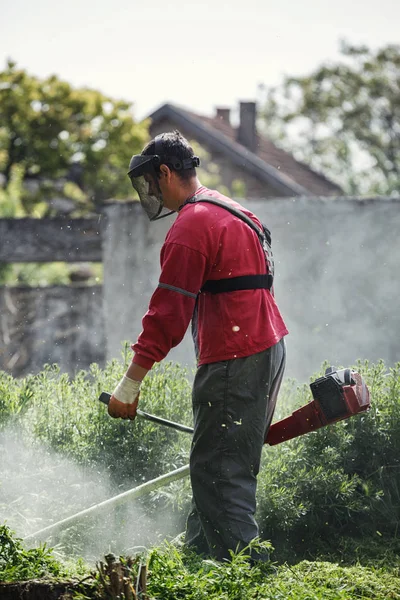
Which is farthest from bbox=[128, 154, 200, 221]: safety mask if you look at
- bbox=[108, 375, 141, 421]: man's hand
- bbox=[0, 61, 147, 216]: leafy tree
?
bbox=[0, 61, 147, 216]: leafy tree

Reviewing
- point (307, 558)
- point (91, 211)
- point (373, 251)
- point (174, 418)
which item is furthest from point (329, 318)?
point (91, 211)

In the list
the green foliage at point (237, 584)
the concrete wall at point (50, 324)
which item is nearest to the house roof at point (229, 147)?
the concrete wall at point (50, 324)

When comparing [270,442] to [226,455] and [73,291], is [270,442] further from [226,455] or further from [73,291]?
[73,291]

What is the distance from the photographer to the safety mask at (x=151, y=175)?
13.7ft

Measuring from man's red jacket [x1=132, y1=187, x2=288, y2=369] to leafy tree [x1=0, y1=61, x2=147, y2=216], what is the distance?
1212cm

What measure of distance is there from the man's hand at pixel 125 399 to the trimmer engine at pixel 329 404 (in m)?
0.78

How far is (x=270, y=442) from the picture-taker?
437 centimetres

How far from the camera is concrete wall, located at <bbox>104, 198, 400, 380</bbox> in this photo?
28.0 feet

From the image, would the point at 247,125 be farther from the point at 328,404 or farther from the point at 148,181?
the point at 328,404

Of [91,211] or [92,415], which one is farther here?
[91,211]

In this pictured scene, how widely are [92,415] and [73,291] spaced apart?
6.99m

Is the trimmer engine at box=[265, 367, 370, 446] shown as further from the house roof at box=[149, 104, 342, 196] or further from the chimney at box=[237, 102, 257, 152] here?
the chimney at box=[237, 102, 257, 152]

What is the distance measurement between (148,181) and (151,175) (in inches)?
1.6

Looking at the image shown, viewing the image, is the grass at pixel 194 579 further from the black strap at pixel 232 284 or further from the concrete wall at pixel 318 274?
the concrete wall at pixel 318 274
